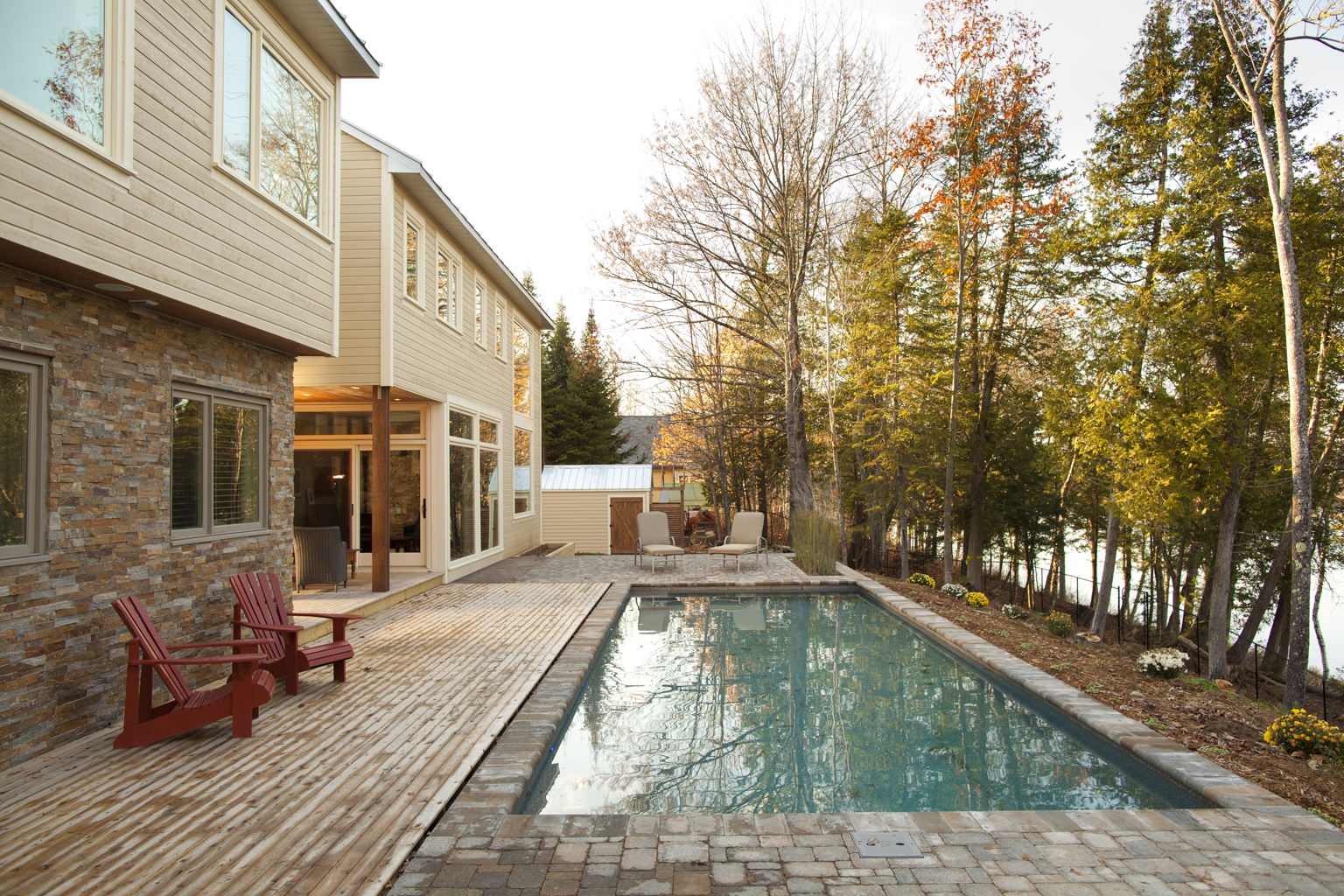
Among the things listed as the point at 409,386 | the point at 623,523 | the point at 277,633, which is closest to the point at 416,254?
the point at 409,386

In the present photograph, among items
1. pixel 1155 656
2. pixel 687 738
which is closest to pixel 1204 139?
pixel 1155 656

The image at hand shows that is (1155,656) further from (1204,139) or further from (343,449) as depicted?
(343,449)

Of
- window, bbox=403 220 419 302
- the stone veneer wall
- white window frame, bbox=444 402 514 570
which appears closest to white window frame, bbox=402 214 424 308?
window, bbox=403 220 419 302

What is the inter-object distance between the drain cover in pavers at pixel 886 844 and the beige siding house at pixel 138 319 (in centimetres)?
389

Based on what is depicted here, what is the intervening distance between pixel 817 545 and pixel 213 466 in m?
7.97

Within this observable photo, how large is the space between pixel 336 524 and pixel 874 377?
10069mm

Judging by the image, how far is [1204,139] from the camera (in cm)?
956

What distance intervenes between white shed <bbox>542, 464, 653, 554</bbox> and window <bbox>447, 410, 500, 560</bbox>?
19.1 ft

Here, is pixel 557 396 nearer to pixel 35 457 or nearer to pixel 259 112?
pixel 259 112

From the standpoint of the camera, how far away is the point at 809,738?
445 cm

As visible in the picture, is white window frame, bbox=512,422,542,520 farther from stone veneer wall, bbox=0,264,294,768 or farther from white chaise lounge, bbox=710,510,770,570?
stone veneer wall, bbox=0,264,294,768

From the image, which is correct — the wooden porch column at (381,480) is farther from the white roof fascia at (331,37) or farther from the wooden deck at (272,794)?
the white roof fascia at (331,37)

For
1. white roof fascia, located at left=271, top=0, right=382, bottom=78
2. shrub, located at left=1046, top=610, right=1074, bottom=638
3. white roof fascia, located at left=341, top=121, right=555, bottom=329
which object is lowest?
shrub, located at left=1046, top=610, right=1074, bottom=638

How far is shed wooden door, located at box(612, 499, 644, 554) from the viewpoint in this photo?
18.2 m
